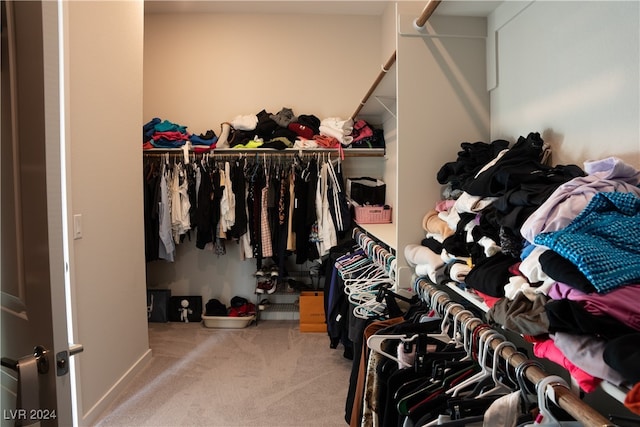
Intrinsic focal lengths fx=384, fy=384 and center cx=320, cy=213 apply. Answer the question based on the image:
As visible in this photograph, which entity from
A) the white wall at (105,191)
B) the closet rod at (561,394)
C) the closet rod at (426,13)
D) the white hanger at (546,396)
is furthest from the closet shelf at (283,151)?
the white hanger at (546,396)

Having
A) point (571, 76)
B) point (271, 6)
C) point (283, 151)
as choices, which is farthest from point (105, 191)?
point (271, 6)

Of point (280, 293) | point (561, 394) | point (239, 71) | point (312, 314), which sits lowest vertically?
point (312, 314)

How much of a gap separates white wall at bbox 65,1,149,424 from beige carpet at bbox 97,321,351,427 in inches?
8.9

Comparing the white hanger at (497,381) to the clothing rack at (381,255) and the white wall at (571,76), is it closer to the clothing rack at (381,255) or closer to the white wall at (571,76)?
the white wall at (571,76)

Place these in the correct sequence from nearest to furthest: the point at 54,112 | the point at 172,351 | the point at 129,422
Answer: the point at 54,112 < the point at 129,422 < the point at 172,351

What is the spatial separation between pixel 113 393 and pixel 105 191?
126 cm

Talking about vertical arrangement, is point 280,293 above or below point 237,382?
above

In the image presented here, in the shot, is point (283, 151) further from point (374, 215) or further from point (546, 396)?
point (546, 396)

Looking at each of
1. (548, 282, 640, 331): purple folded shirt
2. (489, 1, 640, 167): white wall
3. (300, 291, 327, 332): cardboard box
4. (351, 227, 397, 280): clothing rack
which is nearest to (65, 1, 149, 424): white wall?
(300, 291, 327, 332): cardboard box

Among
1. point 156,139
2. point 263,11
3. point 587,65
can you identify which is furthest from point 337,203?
point 587,65

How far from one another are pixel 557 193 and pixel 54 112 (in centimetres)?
104

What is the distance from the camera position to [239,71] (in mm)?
3965

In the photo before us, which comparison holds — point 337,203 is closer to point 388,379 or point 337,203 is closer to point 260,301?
point 260,301

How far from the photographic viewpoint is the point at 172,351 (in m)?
3.14
